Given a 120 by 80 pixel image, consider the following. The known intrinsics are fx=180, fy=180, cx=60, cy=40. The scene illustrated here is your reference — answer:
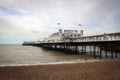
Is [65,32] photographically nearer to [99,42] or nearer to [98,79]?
[99,42]

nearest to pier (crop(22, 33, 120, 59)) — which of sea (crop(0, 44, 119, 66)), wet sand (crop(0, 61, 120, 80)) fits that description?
sea (crop(0, 44, 119, 66))

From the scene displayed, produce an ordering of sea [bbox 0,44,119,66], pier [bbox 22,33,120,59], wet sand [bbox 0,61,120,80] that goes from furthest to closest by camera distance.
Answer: pier [bbox 22,33,120,59]
sea [bbox 0,44,119,66]
wet sand [bbox 0,61,120,80]

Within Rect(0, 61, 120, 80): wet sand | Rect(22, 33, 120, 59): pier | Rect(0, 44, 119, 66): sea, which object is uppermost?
Rect(22, 33, 120, 59): pier

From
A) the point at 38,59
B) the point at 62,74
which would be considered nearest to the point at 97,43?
the point at 38,59

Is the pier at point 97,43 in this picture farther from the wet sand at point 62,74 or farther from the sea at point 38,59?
the wet sand at point 62,74

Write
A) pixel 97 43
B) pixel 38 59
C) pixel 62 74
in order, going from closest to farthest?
pixel 62 74 < pixel 38 59 < pixel 97 43

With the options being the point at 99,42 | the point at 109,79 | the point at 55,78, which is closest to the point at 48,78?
the point at 55,78

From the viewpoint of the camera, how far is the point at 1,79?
13.4m

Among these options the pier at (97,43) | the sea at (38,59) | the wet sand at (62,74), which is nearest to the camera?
the wet sand at (62,74)

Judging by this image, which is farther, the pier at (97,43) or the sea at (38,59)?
the pier at (97,43)

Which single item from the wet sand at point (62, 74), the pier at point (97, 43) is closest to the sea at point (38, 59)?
the pier at point (97, 43)

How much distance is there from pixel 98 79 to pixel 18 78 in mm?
5995

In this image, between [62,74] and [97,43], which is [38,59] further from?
[62,74]

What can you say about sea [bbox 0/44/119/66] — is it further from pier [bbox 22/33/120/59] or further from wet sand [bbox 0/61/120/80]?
wet sand [bbox 0/61/120/80]
